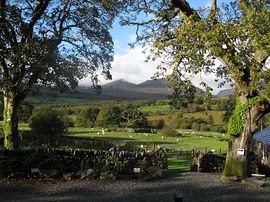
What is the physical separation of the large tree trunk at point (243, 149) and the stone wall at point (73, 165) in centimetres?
338

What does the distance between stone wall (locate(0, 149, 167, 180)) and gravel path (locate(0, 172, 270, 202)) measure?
30.4 inches

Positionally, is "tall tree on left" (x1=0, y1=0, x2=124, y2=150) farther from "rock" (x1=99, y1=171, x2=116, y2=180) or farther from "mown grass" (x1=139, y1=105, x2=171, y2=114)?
"mown grass" (x1=139, y1=105, x2=171, y2=114)

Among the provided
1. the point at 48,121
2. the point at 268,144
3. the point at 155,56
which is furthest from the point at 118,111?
the point at 155,56

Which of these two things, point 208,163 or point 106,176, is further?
point 208,163

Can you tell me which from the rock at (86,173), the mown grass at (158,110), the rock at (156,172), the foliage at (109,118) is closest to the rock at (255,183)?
the rock at (156,172)

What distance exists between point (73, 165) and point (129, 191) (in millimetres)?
4060

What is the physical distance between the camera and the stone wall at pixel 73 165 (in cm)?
1806

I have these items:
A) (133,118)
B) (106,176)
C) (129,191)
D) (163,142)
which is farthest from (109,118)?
(129,191)

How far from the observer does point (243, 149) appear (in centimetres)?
1909

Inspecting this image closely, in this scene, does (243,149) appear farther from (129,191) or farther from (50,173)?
(50,173)

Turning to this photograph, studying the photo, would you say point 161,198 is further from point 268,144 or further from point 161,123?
point 161,123

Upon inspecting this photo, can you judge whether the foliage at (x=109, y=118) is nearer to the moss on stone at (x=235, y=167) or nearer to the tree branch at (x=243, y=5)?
the moss on stone at (x=235, y=167)

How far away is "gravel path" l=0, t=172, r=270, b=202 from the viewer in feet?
46.8

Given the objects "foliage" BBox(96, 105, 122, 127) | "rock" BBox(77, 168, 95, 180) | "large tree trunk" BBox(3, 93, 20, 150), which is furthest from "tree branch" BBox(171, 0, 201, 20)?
"foliage" BBox(96, 105, 122, 127)
